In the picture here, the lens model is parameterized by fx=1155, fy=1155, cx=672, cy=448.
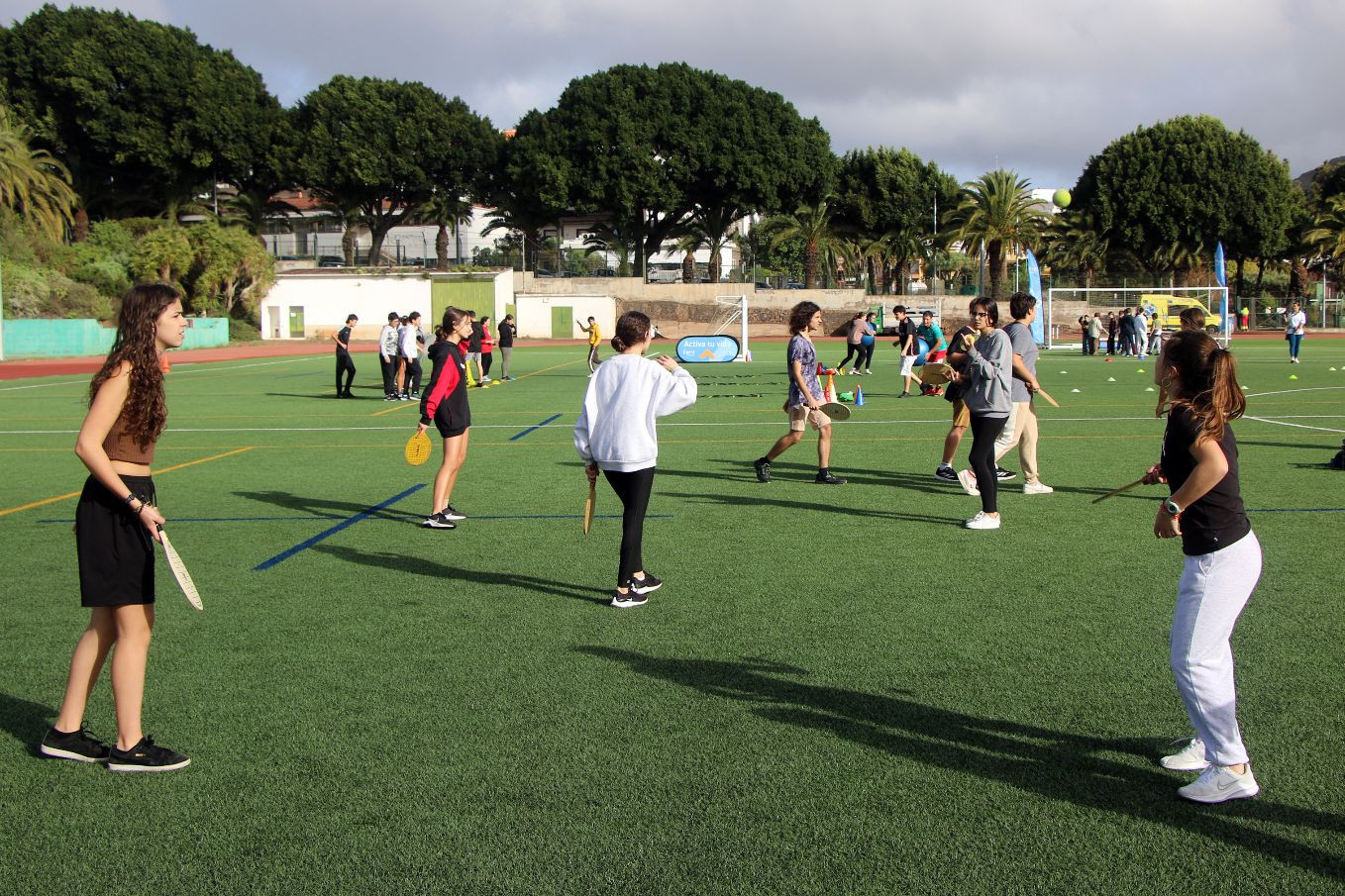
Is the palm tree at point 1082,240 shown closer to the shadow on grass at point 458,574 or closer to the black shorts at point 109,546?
the shadow on grass at point 458,574

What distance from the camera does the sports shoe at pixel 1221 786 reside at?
4.05 metres

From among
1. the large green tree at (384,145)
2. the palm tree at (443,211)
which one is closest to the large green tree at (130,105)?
the large green tree at (384,145)

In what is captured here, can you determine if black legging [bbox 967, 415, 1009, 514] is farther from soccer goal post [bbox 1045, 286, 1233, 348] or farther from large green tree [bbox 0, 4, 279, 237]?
large green tree [bbox 0, 4, 279, 237]

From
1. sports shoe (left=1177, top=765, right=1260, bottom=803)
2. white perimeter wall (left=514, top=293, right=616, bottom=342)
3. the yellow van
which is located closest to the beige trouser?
sports shoe (left=1177, top=765, right=1260, bottom=803)

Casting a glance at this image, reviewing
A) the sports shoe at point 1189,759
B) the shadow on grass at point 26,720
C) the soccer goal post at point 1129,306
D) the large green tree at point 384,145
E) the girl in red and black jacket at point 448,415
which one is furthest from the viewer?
the large green tree at point 384,145

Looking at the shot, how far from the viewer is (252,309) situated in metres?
63.0

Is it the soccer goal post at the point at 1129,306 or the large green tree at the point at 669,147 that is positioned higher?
the large green tree at the point at 669,147

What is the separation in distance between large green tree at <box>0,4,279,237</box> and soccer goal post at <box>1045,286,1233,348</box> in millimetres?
48716

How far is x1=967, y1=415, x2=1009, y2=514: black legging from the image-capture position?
9.12 m

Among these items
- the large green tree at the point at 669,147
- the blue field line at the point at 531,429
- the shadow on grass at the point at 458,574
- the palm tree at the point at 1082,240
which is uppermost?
the large green tree at the point at 669,147

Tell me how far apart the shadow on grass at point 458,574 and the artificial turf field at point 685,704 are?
5cm

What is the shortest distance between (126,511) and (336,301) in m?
62.8

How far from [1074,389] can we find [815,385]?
14258mm

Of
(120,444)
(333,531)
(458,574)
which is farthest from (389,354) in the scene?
(120,444)
